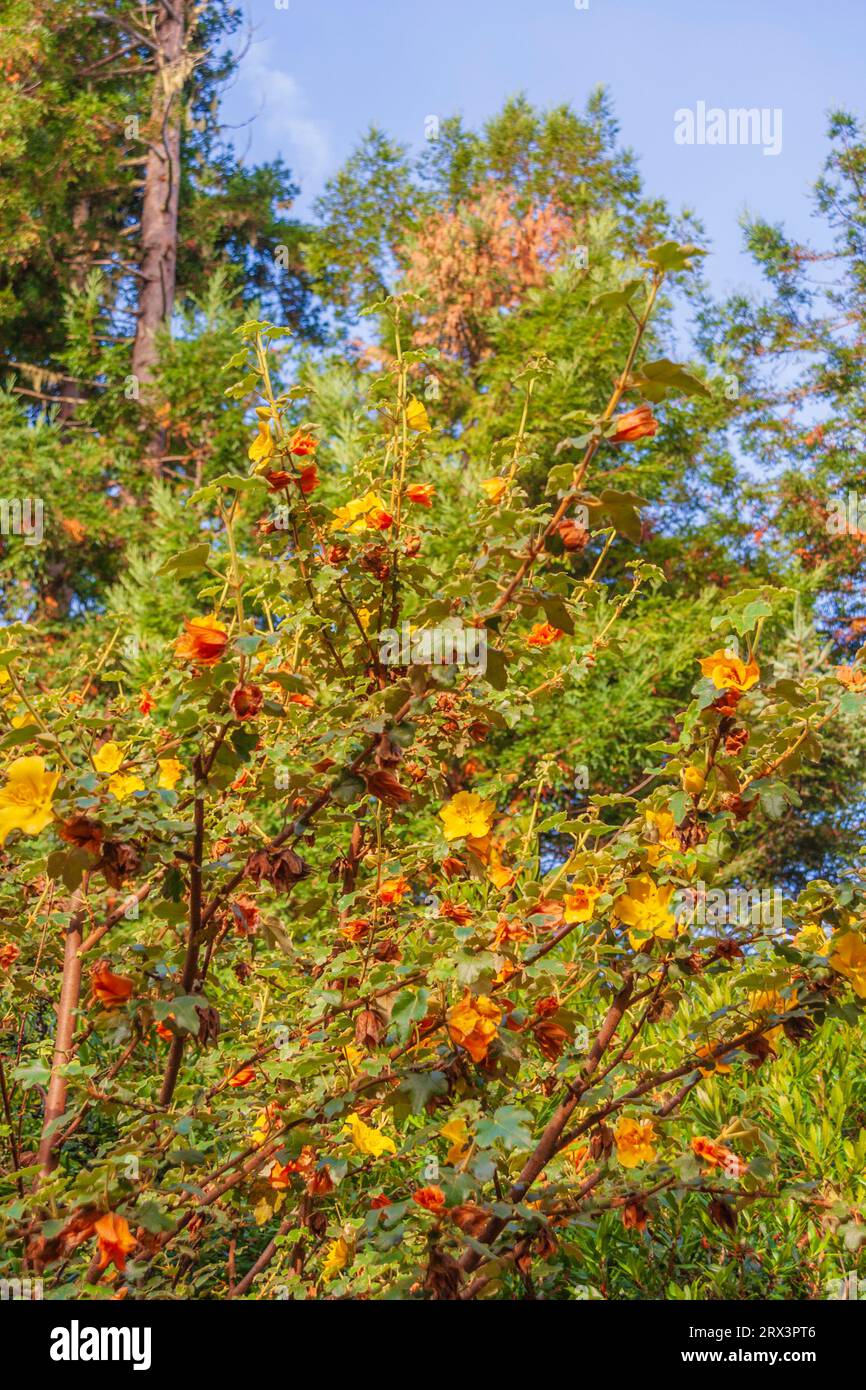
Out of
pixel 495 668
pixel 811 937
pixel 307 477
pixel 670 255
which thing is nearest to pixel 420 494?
pixel 307 477

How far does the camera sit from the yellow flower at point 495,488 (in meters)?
1.96

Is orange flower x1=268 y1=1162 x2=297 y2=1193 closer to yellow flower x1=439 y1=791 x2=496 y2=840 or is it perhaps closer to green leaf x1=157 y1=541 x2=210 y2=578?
yellow flower x1=439 y1=791 x2=496 y2=840

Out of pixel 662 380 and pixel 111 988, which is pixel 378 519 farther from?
pixel 111 988

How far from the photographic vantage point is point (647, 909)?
1.74 meters

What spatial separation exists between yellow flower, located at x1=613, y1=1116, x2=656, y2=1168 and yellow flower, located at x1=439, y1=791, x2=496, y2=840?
1.84 ft

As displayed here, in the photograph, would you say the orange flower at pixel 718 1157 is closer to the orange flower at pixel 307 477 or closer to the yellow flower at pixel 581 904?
the yellow flower at pixel 581 904

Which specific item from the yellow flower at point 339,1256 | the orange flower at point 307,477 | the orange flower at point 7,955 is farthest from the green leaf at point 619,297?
the orange flower at point 7,955

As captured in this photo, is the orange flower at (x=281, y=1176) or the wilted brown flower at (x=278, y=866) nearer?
the wilted brown flower at (x=278, y=866)

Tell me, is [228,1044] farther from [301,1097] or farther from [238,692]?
[238,692]

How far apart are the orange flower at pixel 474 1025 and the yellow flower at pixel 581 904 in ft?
0.62

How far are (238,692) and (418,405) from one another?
2.48ft

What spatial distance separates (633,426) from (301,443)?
2.08 ft

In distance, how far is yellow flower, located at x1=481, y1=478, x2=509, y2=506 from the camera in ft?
6.44
